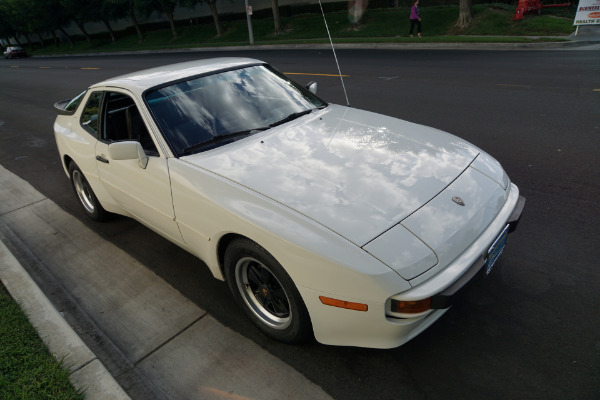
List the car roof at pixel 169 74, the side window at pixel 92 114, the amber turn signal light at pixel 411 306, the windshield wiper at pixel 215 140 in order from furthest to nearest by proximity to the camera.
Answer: the side window at pixel 92 114, the car roof at pixel 169 74, the windshield wiper at pixel 215 140, the amber turn signal light at pixel 411 306

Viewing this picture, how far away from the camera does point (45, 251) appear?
4211mm

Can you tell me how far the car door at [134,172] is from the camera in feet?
10.0

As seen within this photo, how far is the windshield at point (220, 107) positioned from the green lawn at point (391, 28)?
544 inches

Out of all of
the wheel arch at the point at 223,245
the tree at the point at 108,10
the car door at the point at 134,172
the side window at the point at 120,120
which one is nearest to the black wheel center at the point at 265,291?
the wheel arch at the point at 223,245

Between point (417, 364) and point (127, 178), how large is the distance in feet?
8.47

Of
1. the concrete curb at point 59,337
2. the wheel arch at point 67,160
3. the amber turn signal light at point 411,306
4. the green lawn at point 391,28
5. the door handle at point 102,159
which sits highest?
the door handle at point 102,159

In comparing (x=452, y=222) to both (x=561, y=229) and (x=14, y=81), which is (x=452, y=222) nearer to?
(x=561, y=229)

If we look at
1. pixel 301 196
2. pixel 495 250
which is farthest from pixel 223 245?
pixel 495 250

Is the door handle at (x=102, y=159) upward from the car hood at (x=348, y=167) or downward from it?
downward

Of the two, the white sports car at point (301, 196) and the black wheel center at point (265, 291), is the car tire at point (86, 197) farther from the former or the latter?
the black wheel center at point (265, 291)

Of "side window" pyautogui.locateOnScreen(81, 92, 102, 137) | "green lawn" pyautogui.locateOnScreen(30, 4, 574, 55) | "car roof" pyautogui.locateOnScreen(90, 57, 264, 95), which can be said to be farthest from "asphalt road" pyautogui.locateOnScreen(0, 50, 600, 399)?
"green lawn" pyautogui.locateOnScreen(30, 4, 574, 55)

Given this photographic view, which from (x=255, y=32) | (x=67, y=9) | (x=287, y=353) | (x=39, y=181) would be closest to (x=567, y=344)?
(x=287, y=353)

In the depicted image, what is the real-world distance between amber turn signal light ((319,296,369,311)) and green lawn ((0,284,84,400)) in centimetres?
153

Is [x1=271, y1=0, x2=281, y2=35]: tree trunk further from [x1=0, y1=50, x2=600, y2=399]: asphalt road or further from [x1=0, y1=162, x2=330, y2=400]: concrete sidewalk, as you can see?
[x1=0, y1=162, x2=330, y2=400]: concrete sidewalk
